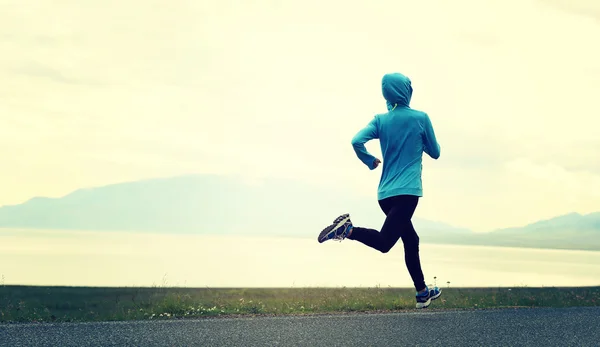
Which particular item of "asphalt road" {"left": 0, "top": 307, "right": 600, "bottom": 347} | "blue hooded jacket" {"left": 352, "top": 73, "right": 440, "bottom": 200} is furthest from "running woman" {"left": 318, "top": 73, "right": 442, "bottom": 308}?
"asphalt road" {"left": 0, "top": 307, "right": 600, "bottom": 347}

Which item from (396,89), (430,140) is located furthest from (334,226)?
(396,89)

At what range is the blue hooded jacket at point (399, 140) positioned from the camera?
7344 millimetres

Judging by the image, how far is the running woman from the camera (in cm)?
722

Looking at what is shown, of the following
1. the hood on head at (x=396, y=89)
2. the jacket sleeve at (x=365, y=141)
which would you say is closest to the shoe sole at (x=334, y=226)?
the jacket sleeve at (x=365, y=141)

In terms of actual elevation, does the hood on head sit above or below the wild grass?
above

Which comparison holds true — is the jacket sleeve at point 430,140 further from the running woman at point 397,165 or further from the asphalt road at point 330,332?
the asphalt road at point 330,332

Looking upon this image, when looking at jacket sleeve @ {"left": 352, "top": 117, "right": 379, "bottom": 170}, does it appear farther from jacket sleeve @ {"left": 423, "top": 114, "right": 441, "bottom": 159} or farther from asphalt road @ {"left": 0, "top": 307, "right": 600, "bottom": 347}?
asphalt road @ {"left": 0, "top": 307, "right": 600, "bottom": 347}

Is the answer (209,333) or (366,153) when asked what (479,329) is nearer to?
(366,153)

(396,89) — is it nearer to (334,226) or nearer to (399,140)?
(399,140)

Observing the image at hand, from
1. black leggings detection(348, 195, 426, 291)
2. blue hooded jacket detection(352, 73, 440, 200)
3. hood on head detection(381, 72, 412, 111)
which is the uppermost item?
hood on head detection(381, 72, 412, 111)

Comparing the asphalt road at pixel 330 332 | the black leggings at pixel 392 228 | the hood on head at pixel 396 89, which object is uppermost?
the hood on head at pixel 396 89

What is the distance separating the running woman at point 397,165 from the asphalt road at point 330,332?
36.5 inches

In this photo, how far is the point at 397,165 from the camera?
739 centimetres

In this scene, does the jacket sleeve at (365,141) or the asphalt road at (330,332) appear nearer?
the asphalt road at (330,332)
